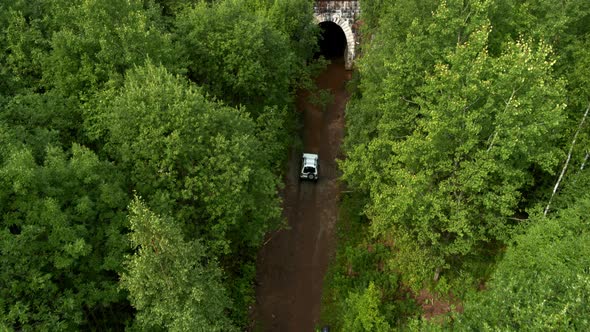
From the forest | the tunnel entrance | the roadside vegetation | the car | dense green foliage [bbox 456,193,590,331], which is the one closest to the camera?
dense green foliage [bbox 456,193,590,331]

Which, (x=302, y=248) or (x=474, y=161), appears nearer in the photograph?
(x=474, y=161)

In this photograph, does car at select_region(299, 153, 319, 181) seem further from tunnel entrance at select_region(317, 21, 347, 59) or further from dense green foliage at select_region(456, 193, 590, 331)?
tunnel entrance at select_region(317, 21, 347, 59)

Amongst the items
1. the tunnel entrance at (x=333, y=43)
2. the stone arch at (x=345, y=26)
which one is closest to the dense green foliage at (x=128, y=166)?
the stone arch at (x=345, y=26)

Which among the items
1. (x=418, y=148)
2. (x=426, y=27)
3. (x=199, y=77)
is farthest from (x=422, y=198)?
(x=199, y=77)

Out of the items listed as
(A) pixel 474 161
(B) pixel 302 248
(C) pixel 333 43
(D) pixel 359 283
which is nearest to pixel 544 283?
(A) pixel 474 161

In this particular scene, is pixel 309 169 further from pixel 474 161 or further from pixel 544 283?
pixel 544 283

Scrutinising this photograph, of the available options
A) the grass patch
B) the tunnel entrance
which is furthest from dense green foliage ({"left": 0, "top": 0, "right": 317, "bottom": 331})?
the tunnel entrance
